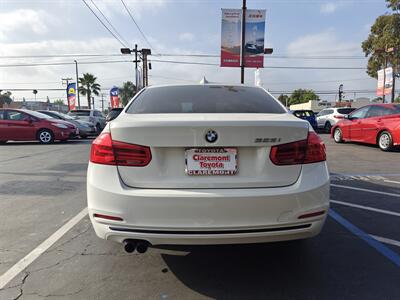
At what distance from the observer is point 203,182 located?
7.82 ft

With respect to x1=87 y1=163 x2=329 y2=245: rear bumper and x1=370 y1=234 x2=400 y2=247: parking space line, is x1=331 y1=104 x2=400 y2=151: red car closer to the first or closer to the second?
x1=370 y1=234 x2=400 y2=247: parking space line

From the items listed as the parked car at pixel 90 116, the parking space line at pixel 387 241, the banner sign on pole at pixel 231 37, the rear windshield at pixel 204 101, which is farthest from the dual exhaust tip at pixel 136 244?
the parked car at pixel 90 116

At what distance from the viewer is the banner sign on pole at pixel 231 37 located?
18.5m

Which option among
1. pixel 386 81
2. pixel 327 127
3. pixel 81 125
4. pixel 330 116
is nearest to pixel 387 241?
pixel 81 125

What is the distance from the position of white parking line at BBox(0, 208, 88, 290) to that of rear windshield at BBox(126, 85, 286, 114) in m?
1.68

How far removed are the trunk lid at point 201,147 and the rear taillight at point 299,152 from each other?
4 centimetres

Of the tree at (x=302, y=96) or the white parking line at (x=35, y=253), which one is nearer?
the white parking line at (x=35, y=253)

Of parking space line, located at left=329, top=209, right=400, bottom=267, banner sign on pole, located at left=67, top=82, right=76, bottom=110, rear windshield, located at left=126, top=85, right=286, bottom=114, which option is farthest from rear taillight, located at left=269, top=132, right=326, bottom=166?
banner sign on pole, located at left=67, top=82, right=76, bottom=110

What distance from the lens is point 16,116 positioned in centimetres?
1399

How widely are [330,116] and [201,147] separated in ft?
63.1

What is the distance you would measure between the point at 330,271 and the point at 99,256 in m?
2.13

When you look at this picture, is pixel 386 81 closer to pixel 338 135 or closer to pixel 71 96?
pixel 338 135

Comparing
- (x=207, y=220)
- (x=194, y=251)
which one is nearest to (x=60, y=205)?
(x=194, y=251)

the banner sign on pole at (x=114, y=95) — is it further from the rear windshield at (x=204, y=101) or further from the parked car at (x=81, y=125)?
the rear windshield at (x=204, y=101)
